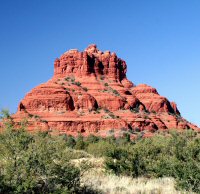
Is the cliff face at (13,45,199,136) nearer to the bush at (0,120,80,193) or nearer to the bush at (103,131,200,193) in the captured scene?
the bush at (103,131,200,193)

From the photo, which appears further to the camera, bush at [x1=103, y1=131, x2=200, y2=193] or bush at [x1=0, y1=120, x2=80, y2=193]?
bush at [x1=103, y1=131, x2=200, y2=193]

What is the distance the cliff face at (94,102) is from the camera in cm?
9101

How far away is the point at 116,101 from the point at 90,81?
14891 mm

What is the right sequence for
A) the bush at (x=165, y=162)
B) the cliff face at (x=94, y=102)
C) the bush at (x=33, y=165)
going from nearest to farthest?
the bush at (x=33, y=165) < the bush at (x=165, y=162) < the cliff face at (x=94, y=102)

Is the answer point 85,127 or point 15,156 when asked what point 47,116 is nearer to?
point 85,127

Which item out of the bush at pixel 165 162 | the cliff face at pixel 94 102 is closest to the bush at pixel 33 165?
the bush at pixel 165 162

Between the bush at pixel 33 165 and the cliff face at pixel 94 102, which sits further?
the cliff face at pixel 94 102

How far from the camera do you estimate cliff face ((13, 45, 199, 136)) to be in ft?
299

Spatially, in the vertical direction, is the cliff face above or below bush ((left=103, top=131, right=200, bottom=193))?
above

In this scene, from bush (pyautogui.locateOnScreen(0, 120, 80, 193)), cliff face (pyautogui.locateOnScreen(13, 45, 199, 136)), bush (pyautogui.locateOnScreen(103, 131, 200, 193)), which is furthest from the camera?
cliff face (pyautogui.locateOnScreen(13, 45, 199, 136))

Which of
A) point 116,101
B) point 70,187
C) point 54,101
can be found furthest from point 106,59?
point 70,187

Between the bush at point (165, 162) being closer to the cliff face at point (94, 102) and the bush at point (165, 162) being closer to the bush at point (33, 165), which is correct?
the bush at point (33, 165)

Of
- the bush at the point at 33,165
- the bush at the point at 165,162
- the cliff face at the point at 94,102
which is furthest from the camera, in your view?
the cliff face at the point at 94,102

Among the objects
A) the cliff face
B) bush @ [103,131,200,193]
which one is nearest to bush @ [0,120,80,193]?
bush @ [103,131,200,193]
